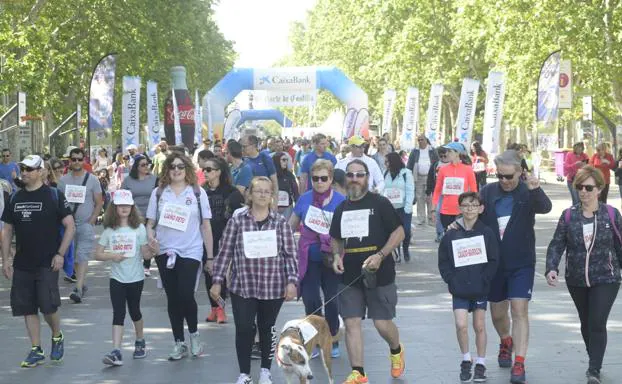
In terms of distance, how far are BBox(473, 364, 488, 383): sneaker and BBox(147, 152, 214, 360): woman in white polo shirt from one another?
2374 millimetres

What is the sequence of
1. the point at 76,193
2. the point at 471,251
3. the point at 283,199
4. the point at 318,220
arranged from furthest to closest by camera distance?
the point at 283,199 < the point at 76,193 < the point at 318,220 < the point at 471,251

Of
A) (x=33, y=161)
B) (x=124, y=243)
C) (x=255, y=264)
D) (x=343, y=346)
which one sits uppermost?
(x=33, y=161)

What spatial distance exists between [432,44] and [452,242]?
47551 mm

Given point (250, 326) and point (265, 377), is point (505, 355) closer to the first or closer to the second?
point (265, 377)

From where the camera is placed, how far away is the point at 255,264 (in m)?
8.66

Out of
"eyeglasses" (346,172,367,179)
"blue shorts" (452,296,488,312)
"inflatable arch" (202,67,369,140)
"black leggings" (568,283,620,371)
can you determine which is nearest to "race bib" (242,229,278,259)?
"eyeglasses" (346,172,367,179)

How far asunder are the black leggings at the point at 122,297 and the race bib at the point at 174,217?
53 cm

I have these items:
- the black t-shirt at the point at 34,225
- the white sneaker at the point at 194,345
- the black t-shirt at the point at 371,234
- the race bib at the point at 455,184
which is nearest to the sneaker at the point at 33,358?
the black t-shirt at the point at 34,225

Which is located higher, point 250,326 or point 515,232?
point 515,232

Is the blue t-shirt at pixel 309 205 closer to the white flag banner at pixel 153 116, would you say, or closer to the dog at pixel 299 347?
the dog at pixel 299 347

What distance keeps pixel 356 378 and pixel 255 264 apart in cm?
105

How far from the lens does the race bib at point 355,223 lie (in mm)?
8703

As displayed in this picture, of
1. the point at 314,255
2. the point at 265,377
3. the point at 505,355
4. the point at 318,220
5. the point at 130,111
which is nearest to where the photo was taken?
the point at 265,377

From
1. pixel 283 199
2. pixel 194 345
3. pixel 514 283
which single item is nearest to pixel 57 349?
pixel 194 345
